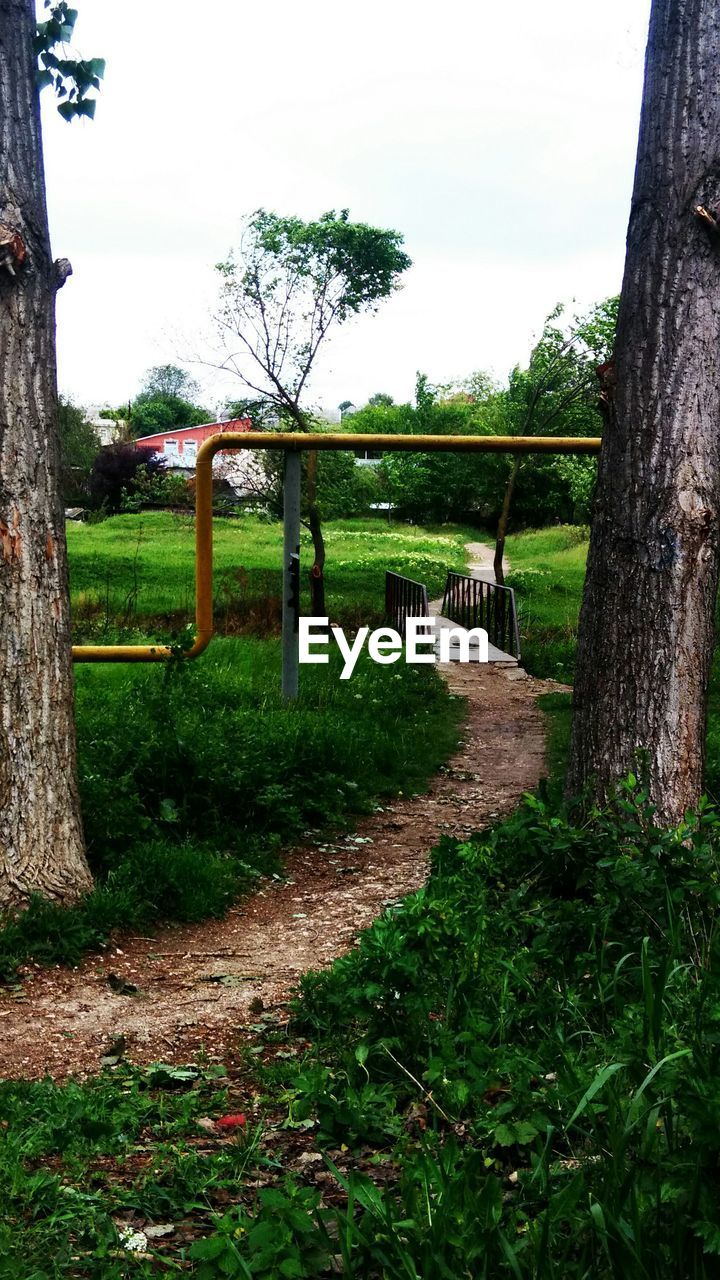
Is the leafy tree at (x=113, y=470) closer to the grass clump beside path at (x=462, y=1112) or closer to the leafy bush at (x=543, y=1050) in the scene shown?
the leafy bush at (x=543, y=1050)

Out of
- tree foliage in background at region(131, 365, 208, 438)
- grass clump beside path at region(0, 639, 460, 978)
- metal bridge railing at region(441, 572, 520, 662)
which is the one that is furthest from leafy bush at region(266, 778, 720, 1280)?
tree foliage in background at region(131, 365, 208, 438)

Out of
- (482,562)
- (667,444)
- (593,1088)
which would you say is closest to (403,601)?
(667,444)

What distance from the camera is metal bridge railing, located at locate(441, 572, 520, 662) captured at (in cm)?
1479

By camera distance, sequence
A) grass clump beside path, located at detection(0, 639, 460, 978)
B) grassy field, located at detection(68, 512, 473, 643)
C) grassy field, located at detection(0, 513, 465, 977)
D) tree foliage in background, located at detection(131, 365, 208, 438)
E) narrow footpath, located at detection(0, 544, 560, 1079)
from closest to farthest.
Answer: narrow footpath, located at detection(0, 544, 560, 1079) → grass clump beside path, located at detection(0, 639, 460, 978) → grassy field, located at detection(0, 513, 465, 977) → grassy field, located at detection(68, 512, 473, 643) → tree foliage in background, located at detection(131, 365, 208, 438)

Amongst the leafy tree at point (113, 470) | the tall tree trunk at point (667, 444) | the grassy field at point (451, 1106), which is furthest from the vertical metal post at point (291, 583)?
the leafy tree at point (113, 470)

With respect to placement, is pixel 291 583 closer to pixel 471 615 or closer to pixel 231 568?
pixel 471 615

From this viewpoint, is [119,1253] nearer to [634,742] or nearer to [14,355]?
[634,742]

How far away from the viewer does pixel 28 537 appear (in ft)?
16.1

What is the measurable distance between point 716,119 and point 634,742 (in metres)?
2.60

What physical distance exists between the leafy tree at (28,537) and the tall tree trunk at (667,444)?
2.27 metres

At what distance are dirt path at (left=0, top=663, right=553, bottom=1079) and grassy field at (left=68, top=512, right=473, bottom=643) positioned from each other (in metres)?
4.50

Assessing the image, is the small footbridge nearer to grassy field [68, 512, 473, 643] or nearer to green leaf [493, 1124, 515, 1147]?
grassy field [68, 512, 473, 643]

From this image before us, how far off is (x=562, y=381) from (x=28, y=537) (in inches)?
777

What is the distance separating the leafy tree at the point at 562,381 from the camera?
22.9 m
